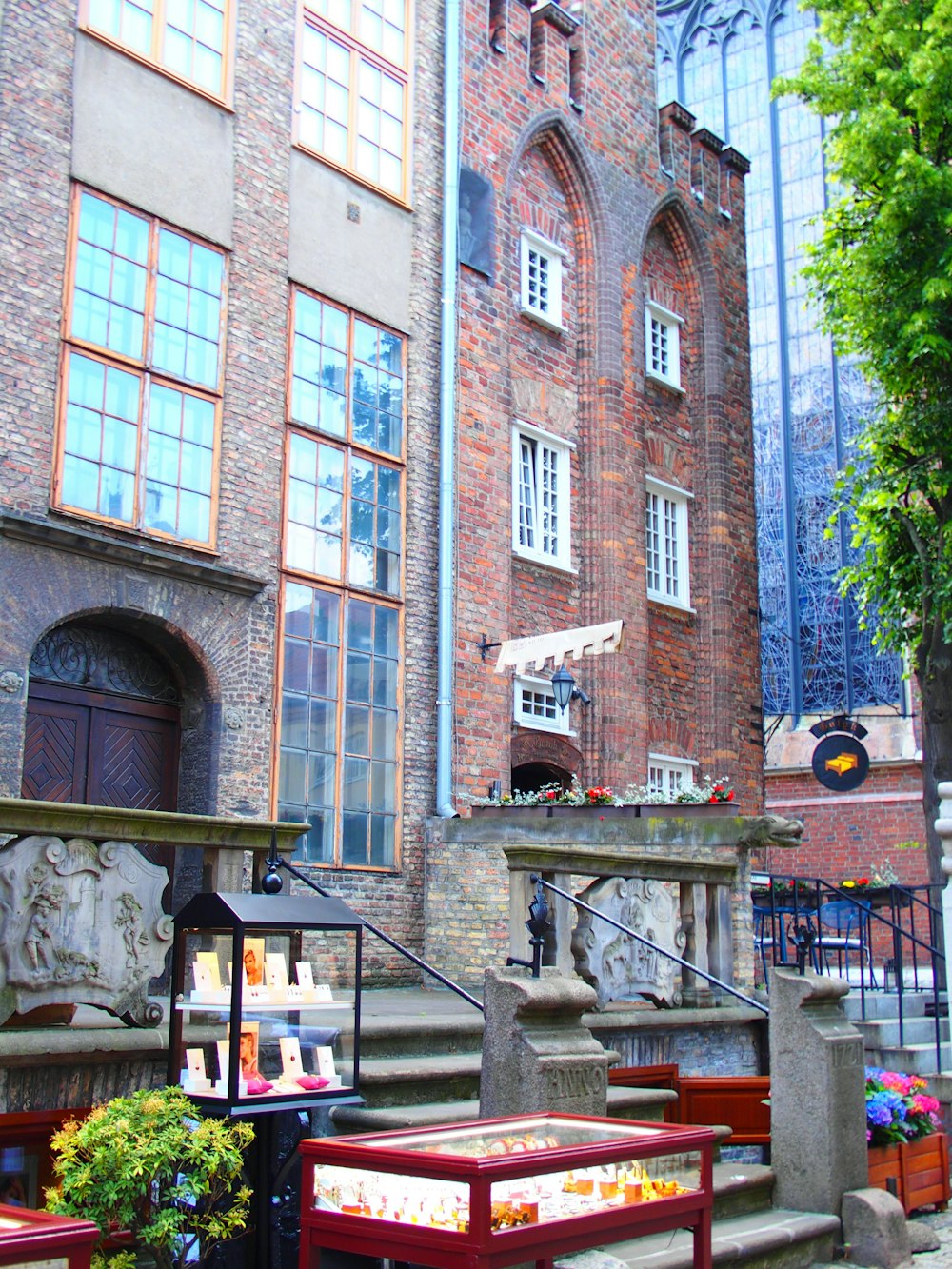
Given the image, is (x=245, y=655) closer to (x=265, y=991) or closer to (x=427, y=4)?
(x=265, y=991)

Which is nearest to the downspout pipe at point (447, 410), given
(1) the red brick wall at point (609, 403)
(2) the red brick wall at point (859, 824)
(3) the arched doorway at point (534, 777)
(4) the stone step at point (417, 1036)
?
(1) the red brick wall at point (609, 403)

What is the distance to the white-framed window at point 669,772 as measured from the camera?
1764 cm

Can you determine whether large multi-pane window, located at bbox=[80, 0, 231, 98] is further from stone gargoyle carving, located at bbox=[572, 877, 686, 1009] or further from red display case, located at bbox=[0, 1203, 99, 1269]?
red display case, located at bbox=[0, 1203, 99, 1269]

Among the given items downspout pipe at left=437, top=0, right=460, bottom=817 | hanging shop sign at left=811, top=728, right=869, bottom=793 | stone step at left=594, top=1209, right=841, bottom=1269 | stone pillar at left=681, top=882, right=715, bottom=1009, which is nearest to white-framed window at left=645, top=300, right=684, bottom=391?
downspout pipe at left=437, top=0, right=460, bottom=817

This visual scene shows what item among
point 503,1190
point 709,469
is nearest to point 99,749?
point 503,1190

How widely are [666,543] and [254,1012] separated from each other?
44.5ft

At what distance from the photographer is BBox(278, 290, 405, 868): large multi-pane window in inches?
515

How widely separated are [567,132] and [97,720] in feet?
33.0

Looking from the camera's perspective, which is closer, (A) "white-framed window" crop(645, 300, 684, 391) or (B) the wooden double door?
(B) the wooden double door

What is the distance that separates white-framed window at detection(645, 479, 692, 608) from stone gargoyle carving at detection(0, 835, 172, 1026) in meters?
11.9

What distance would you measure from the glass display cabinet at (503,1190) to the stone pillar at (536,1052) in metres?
1.19

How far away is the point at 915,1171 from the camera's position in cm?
882

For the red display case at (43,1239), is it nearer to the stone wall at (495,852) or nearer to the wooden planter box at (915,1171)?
the wooden planter box at (915,1171)

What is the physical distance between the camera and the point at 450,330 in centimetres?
1516
